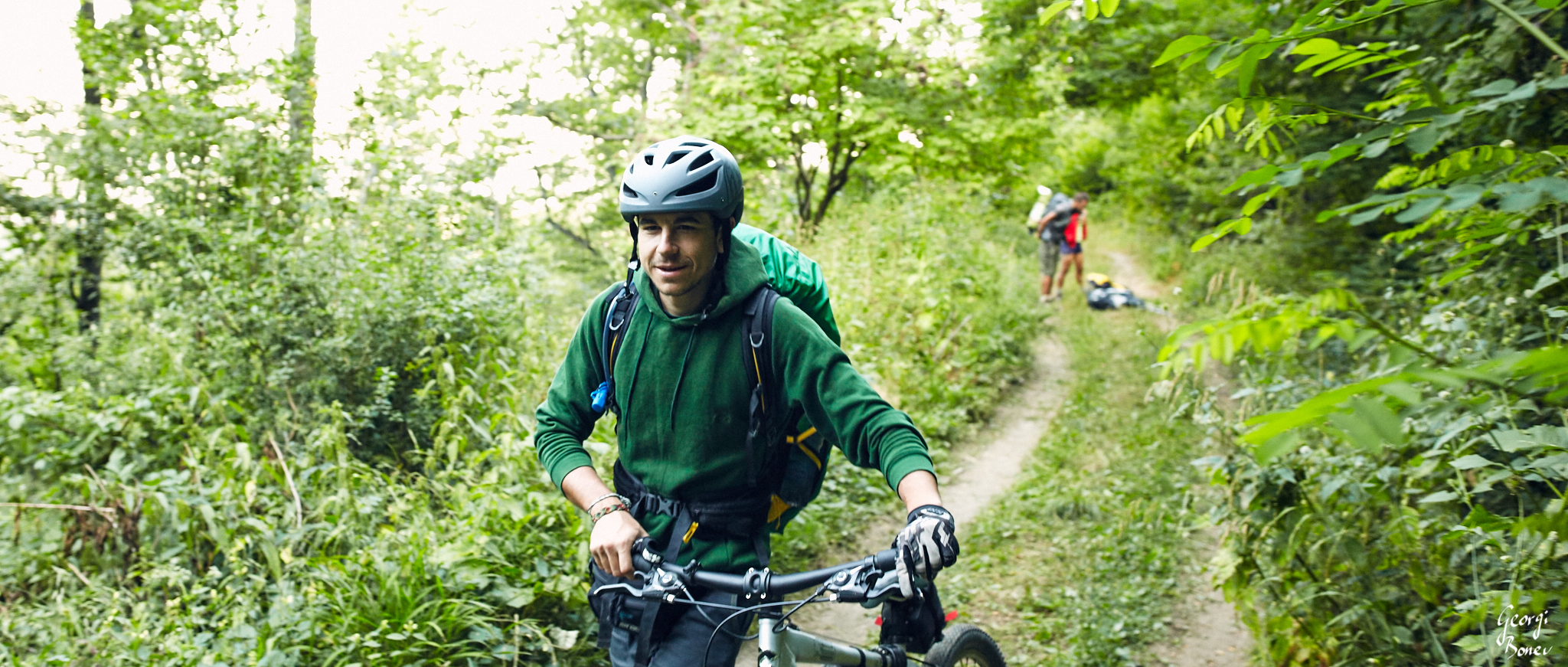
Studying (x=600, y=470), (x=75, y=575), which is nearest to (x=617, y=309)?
(x=600, y=470)

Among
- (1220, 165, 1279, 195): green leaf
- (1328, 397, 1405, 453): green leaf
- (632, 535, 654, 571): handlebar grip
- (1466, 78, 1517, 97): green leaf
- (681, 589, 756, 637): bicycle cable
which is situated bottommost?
(681, 589, 756, 637): bicycle cable

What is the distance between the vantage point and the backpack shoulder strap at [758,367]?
8.14ft

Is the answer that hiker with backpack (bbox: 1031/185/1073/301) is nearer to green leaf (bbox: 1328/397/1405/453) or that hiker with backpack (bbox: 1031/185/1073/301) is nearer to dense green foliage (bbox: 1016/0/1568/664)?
dense green foliage (bbox: 1016/0/1568/664)

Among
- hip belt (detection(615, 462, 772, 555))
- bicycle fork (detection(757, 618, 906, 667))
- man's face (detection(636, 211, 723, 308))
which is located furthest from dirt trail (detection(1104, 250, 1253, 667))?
man's face (detection(636, 211, 723, 308))

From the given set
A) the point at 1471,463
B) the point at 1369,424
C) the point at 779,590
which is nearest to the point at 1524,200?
the point at 1471,463

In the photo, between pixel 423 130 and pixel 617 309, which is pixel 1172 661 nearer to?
pixel 617 309

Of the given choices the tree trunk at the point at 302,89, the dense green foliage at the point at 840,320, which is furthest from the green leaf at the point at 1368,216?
the tree trunk at the point at 302,89

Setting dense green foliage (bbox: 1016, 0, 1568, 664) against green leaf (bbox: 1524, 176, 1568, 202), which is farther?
green leaf (bbox: 1524, 176, 1568, 202)

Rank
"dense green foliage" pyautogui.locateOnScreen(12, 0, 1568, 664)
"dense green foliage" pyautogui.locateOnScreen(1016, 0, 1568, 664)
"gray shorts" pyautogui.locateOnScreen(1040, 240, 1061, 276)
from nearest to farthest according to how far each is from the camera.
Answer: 1. "dense green foliage" pyautogui.locateOnScreen(1016, 0, 1568, 664)
2. "dense green foliage" pyautogui.locateOnScreen(12, 0, 1568, 664)
3. "gray shorts" pyautogui.locateOnScreen(1040, 240, 1061, 276)

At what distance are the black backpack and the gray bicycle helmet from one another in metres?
0.29

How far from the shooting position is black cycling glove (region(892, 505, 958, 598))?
1984 mm

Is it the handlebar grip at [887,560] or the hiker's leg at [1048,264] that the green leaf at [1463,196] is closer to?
the handlebar grip at [887,560]

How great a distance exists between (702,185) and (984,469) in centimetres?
588

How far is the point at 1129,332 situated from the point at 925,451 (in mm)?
11371
